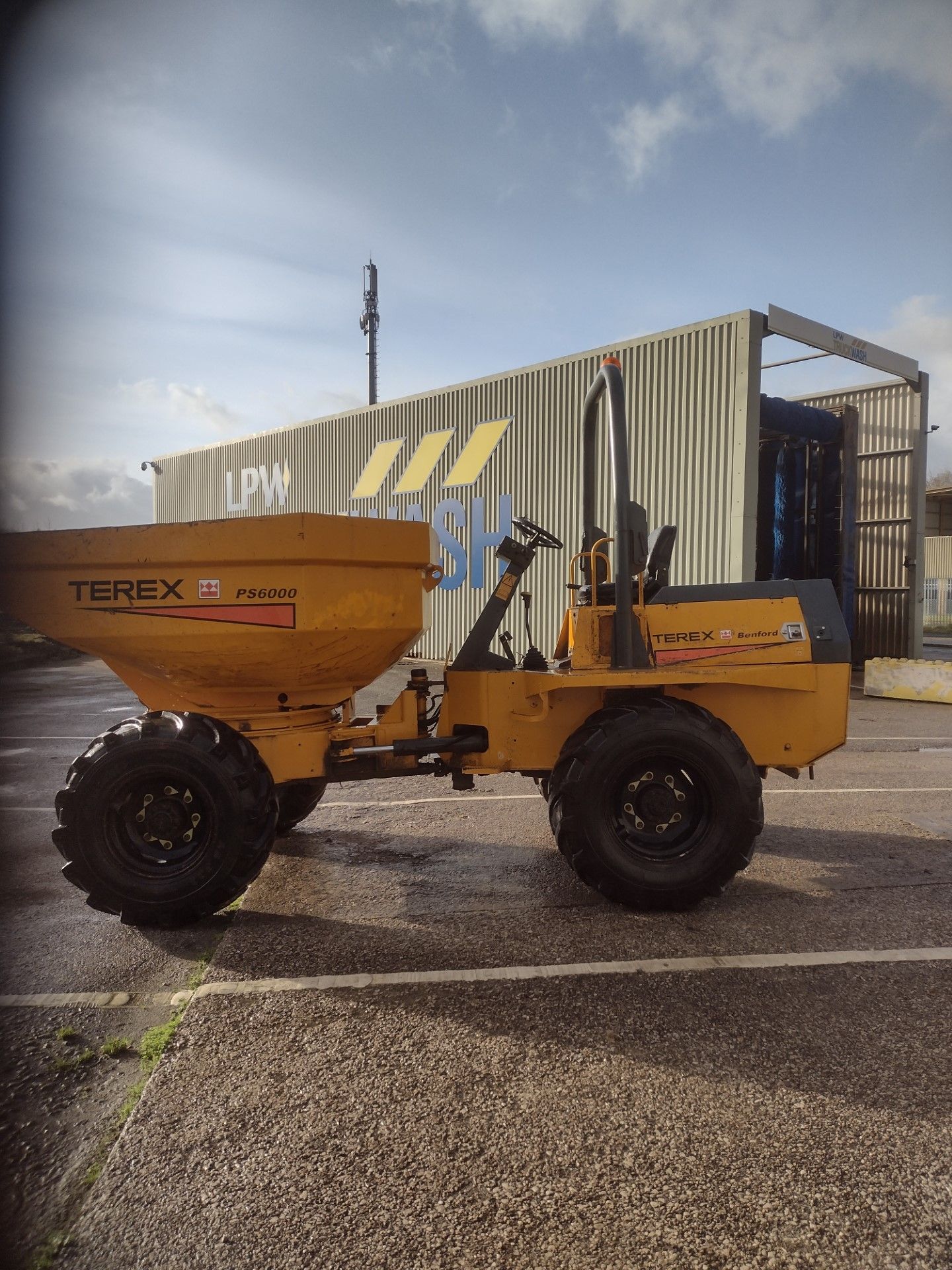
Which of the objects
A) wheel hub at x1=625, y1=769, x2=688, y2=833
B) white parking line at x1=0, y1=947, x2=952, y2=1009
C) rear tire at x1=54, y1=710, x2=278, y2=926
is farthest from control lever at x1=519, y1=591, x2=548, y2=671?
white parking line at x1=0, y1=947, x2=952, y2=1009

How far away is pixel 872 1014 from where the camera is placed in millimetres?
2887

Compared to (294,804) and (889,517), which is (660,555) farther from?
(889,517)

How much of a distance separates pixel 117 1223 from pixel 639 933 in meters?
2.26

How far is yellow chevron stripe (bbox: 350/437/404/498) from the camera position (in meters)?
18.1

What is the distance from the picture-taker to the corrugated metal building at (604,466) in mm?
12289

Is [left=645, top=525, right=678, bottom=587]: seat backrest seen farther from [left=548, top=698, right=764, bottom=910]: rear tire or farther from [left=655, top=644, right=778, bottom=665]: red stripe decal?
[left=548, top=698, right=764, bottom=910]: rear tire

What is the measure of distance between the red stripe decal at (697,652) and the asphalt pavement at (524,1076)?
1.18 metres

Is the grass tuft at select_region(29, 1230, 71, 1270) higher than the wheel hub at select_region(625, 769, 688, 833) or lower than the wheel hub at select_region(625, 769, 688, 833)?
lower

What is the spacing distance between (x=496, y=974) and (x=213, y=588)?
2035 mm

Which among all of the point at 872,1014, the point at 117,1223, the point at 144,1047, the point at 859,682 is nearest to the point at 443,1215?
the point at 117,1223

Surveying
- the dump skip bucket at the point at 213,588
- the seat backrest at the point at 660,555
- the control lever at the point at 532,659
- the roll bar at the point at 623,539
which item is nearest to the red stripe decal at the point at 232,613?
the dump skip bucket at the point at 213,588

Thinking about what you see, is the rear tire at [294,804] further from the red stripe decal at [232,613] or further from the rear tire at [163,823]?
the red stripe decal at [232,613]

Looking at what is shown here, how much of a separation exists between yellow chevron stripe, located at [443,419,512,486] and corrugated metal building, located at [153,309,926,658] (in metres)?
0.03

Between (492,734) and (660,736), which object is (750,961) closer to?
(660,736)
